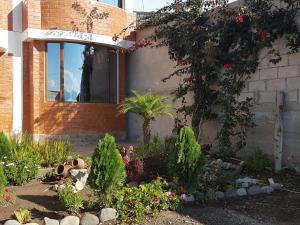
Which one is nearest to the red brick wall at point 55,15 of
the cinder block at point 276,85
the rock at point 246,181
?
the cinder block at point 276,85

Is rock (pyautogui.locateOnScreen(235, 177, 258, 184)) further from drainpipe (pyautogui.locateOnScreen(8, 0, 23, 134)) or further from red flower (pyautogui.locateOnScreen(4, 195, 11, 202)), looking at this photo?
drainpipe (pyautogui.locateOnScreen(8, 0, 23, 134))

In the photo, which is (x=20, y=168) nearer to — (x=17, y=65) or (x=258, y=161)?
(x=258, y=161)

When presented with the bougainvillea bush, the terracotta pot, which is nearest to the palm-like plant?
the bougainvillea bush

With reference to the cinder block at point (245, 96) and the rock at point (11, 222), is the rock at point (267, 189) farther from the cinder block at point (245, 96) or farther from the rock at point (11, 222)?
the rock at point (11, 222)

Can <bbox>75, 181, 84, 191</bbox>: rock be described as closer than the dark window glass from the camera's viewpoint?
Yes

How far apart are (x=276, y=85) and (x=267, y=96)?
33 centimetres

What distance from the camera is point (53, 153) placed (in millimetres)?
9703

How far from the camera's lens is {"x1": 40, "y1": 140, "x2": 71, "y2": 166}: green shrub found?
957cm

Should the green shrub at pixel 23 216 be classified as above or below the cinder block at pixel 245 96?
below

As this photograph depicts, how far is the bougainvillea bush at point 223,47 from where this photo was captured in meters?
9.11

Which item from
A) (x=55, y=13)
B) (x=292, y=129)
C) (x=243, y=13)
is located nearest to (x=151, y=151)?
(x=292, y=129)

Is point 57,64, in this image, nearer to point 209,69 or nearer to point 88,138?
point 88,138

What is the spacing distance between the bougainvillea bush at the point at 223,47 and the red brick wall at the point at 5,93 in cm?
408

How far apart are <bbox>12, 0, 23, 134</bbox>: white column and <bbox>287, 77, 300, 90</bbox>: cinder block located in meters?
7.99
